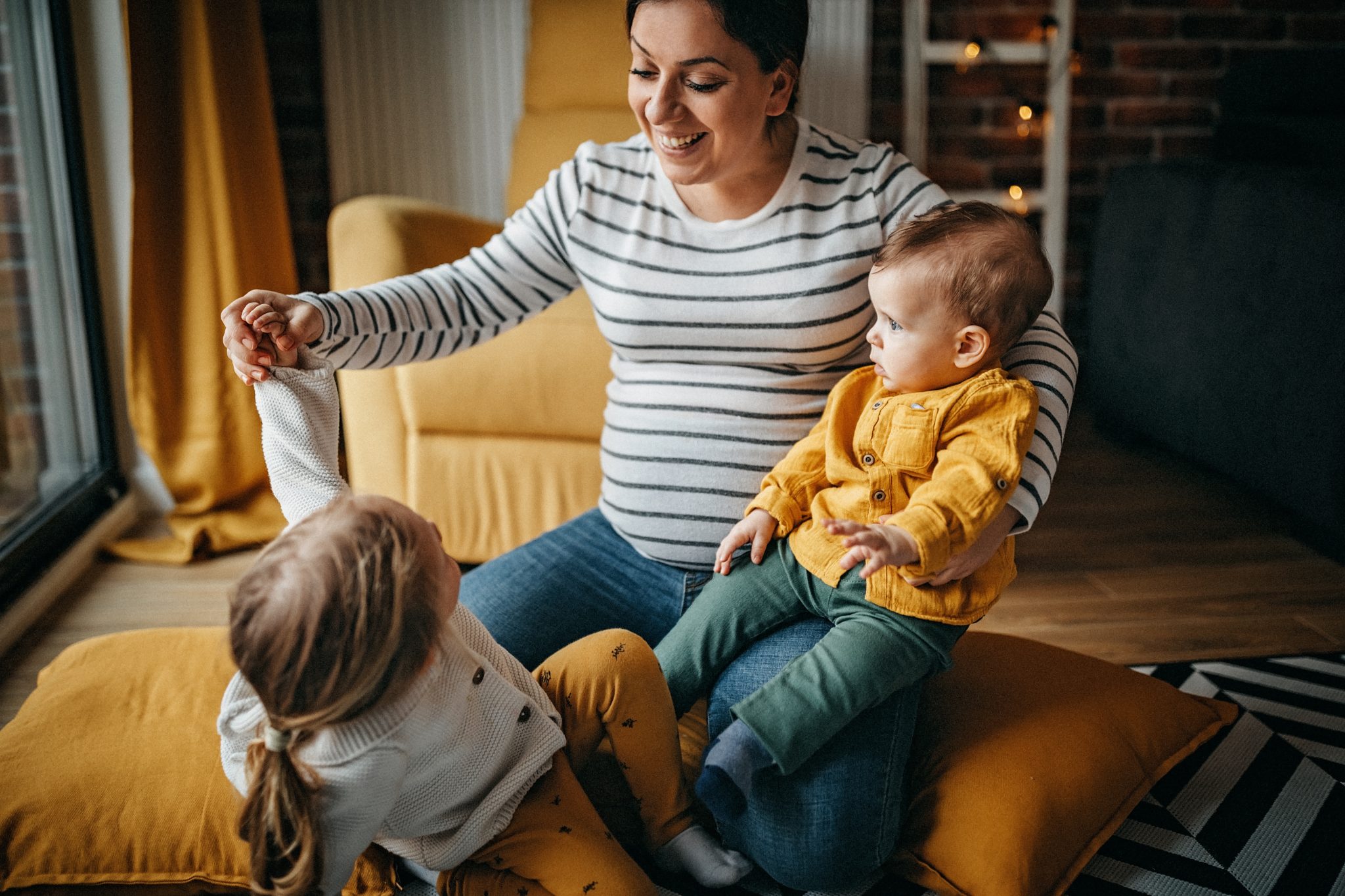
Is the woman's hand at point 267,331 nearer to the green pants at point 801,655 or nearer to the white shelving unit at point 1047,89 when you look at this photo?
the green pants at point 801,655

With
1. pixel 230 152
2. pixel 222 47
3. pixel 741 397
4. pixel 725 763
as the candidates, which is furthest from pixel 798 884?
pixel 222 47

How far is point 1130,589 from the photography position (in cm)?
183

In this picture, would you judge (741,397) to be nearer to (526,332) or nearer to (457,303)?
(457,303)

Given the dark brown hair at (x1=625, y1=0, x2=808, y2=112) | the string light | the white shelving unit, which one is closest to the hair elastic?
the dark brown hair at (x1=625, y1=0, x2=808, y2=112)

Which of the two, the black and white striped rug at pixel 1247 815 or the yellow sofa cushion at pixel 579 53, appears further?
the yellow sofa cushion at pixel 579 53

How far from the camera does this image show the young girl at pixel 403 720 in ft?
2.65

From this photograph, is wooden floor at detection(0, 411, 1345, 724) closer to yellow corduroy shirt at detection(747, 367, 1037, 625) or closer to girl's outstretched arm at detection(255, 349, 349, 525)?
yellow corduroy shirt at detection(747, 367, 1037, 625)

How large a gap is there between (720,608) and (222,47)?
1.71m

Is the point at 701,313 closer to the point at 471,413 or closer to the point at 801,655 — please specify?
the point at 801,655

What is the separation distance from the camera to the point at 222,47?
2121 mm

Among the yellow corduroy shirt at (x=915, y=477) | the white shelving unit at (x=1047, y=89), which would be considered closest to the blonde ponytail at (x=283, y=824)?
the yellow corduroy shirt at (x=915, y=477)

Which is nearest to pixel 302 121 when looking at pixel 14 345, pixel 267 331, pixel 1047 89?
pixel 14 345

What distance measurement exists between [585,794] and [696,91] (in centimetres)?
74

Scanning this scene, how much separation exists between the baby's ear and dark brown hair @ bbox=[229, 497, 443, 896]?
0.56m
